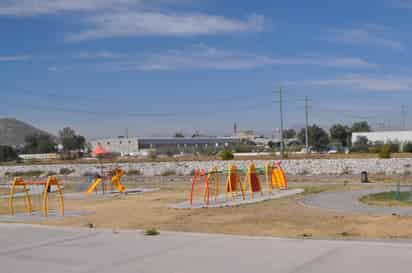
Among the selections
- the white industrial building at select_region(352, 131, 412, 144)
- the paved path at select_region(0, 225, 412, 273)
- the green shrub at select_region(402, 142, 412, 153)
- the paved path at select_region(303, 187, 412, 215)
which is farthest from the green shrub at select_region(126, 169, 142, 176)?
the white industrial building at select_region(352, 131, 412, 144)

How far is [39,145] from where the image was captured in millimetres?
136250

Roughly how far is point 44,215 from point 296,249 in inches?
460

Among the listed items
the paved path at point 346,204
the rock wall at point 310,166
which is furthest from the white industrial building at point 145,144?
the paved path at point 346,204

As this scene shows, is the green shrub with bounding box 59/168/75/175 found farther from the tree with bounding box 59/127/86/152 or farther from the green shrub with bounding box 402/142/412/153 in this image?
the tree with bounding box 59/127/86/152

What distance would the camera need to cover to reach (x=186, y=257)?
11.5 m

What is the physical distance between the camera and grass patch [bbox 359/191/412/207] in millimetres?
20938

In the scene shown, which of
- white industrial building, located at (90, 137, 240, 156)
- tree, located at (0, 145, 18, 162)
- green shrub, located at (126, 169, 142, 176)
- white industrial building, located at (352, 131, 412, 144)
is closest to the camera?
green shrub, located at (126, 169, 142, 176)

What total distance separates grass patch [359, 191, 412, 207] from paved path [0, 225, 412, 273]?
895 centimetres

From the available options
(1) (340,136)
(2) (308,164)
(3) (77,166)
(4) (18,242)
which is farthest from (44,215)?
(1) (340,136)

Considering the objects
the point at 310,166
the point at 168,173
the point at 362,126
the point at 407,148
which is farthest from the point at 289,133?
the point at 310,166

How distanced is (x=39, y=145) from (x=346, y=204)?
120993 millimetres

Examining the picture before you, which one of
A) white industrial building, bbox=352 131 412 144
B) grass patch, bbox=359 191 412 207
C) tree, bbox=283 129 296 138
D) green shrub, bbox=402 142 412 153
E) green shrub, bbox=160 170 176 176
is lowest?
green shrub, bbox=160 170 176 176

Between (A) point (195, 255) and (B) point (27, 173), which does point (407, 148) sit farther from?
(A) point (195, 255)

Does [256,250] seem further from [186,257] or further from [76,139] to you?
[76,139]
